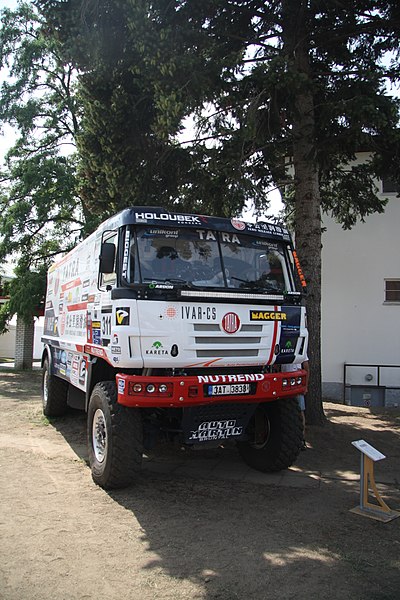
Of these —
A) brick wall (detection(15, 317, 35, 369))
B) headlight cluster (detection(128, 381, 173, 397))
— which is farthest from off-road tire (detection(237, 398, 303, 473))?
brick wall (detection(15, 317, 35, 369))

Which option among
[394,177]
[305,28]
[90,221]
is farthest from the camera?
[90,221]

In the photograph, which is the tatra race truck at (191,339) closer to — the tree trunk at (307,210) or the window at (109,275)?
the window at (109,275)

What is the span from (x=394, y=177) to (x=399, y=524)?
6.49m

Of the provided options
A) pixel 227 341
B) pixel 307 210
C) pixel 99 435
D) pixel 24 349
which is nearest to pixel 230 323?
pixel 227 341

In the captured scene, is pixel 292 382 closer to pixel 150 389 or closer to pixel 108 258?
pixel 150 389

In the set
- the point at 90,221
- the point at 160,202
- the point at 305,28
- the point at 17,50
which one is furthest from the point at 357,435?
the point at 17,50

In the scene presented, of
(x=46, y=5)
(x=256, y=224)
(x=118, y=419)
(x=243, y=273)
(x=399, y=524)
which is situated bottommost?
(x=399, y=524)

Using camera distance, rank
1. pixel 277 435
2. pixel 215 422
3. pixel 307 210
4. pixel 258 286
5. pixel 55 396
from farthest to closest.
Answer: pixel 55 396, pixel 307 210, pixel 277 435, pixel 258 286, pixel 215 422

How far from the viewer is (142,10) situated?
23.9 ft

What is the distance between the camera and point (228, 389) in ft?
17.3

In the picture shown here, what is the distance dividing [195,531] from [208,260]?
2754 millimetres

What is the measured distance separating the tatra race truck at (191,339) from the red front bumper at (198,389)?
1cm

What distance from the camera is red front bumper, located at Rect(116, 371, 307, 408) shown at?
195 inches

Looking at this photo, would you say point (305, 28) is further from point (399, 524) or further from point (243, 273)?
point (399, 524)
